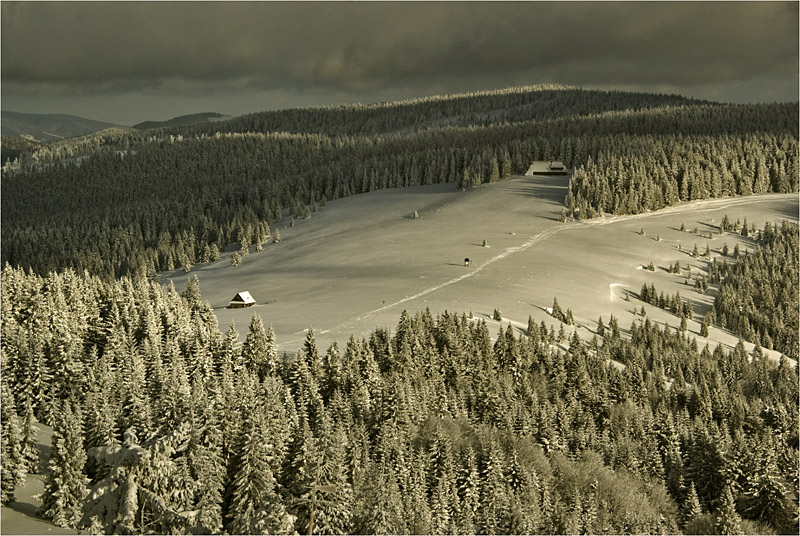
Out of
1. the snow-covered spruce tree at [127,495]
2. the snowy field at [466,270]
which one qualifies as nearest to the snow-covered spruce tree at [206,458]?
the snowy field at [466,270]

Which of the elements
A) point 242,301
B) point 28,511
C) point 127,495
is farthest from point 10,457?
point 242,301

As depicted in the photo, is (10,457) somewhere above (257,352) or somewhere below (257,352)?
above

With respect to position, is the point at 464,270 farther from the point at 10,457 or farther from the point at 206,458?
the point at 10,457

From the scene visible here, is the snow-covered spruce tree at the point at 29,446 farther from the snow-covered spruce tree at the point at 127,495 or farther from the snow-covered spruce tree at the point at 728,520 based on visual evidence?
the snow-covered spruce tree at the point at 728,520

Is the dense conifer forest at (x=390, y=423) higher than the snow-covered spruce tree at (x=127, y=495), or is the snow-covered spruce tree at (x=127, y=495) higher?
the snow-covered spruce tree at (x=127, y=495)

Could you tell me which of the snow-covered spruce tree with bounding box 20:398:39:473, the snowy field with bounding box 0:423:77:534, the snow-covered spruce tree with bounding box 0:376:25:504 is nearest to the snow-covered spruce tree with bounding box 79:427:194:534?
the snowy field with bounding box 0:423:77:534

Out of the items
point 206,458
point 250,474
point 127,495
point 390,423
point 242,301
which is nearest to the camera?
point 127,495
